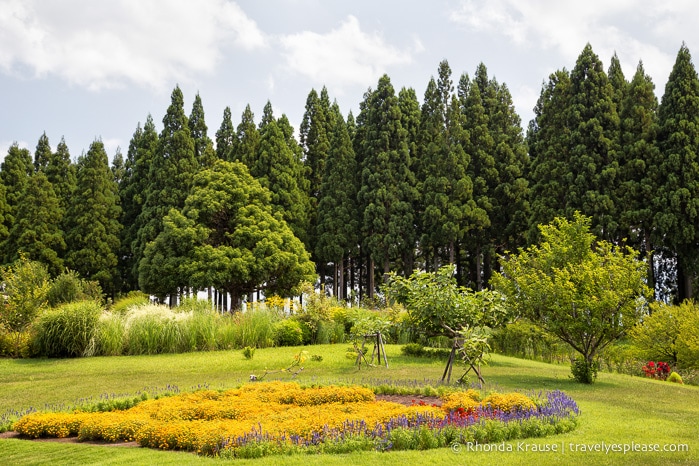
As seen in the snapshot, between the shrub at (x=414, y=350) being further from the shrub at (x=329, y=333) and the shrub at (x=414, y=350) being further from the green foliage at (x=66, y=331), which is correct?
the green foliage at (x=66, y=331)

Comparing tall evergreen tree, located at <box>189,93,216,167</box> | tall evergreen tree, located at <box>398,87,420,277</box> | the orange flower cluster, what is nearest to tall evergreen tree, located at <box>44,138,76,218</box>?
tall evergreen tree, located at <box>189,93,216,167</box>

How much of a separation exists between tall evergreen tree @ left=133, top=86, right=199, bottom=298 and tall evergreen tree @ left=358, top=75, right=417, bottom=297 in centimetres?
1173

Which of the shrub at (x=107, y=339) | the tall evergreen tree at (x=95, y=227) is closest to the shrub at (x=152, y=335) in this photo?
the shrub at (x=107, y=339)

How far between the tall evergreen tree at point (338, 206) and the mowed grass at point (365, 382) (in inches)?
711

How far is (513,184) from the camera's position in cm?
3541

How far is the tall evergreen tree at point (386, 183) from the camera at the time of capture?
1353 inches

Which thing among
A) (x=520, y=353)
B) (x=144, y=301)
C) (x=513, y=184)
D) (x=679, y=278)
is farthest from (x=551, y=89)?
(x=144, y=301)

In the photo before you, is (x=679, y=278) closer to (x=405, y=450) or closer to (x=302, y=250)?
(x=302, y=250)

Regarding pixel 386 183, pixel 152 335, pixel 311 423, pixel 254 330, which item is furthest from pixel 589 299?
pixel 386 183

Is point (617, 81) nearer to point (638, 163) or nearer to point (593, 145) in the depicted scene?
point (593, 145)

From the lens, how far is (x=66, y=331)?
53.7 ft

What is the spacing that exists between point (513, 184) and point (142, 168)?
26.4 metres

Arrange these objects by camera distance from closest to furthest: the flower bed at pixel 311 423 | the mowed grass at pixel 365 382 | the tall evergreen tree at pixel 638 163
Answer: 1. the mowed grass at pixel 365 382
2. the flower bed at pixel 311 423
3. the tall evergreen tree at pixel 638 163

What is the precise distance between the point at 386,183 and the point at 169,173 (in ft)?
47.0
